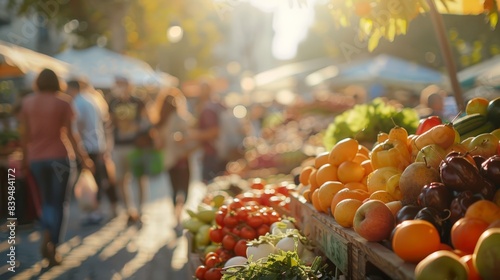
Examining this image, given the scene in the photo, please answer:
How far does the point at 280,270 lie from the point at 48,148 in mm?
4360

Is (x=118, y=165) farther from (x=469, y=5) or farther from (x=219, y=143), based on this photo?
(x=469, y=5)

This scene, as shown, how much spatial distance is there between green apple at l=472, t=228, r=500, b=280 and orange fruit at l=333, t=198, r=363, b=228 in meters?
1.02

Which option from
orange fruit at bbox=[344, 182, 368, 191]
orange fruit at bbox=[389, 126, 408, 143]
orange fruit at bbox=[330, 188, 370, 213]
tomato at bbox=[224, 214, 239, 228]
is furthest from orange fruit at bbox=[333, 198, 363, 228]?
tomato at bbox=[224, 214, 239, 228]

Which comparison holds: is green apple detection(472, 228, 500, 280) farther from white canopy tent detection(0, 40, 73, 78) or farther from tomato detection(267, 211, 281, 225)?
white canopy tent detection(0, 40, 73, 78)

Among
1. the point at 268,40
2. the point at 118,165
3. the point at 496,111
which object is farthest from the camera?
the point at 268,40

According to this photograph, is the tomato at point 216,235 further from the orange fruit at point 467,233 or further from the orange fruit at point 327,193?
the orange fruit at point 467,233

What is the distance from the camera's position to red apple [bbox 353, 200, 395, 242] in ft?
10.3

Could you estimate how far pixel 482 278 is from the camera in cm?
254

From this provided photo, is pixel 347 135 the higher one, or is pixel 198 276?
pixel 347 135

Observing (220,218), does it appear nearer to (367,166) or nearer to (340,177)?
(340,177)

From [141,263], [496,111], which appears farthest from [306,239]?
[141,263]

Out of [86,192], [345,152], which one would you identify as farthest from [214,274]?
[86,192]

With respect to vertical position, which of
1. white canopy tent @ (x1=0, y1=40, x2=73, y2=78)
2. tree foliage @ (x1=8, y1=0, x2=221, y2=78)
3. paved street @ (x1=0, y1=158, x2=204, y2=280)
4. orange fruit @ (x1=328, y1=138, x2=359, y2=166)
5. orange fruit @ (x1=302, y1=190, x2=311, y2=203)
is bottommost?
paved street @ (x1=0, y1=158, x2=204, y2=280)

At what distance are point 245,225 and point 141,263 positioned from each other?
108 inches
